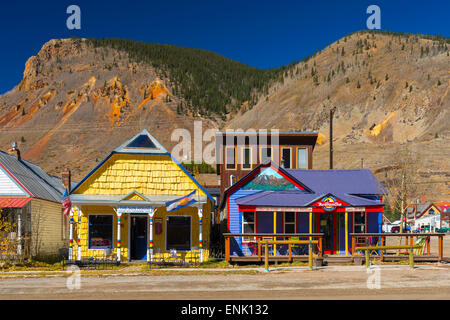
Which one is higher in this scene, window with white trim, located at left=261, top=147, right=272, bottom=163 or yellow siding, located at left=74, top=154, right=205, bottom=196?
window with white trim, located at left=261, top=147, right=272, bottom=163

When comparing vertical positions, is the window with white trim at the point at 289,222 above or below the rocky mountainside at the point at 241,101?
below

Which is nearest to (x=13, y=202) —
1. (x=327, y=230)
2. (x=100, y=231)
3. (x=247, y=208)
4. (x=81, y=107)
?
(x=100, y=231)

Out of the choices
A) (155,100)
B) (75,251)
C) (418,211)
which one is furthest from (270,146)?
(155,100)

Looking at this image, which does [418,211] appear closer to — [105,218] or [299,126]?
[299,126]

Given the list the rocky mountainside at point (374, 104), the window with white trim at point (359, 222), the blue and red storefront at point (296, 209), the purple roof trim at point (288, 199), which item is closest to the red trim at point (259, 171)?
the blue and red storefront at point (296, 209)

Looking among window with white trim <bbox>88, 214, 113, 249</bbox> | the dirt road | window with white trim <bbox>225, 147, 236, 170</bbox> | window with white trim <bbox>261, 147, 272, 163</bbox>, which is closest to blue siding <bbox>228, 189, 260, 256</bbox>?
window with white trim <bbox>88, 214, 113, 249</bbox>

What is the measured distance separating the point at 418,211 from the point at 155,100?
8102cm

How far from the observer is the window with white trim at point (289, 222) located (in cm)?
2600

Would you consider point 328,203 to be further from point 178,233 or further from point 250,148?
point 250,148

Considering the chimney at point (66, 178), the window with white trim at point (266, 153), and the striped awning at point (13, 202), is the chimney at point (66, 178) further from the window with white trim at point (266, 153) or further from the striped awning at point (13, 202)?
the window with white trim at point (266, 153)

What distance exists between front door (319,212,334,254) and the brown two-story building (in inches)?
456

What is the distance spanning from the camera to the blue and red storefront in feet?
80.9

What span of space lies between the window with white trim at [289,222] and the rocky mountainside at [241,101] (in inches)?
2816

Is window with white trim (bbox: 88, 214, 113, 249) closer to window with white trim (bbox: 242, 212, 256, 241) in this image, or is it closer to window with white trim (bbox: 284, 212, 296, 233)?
window with white trim (bbox: 242, 212, 256, 241)
